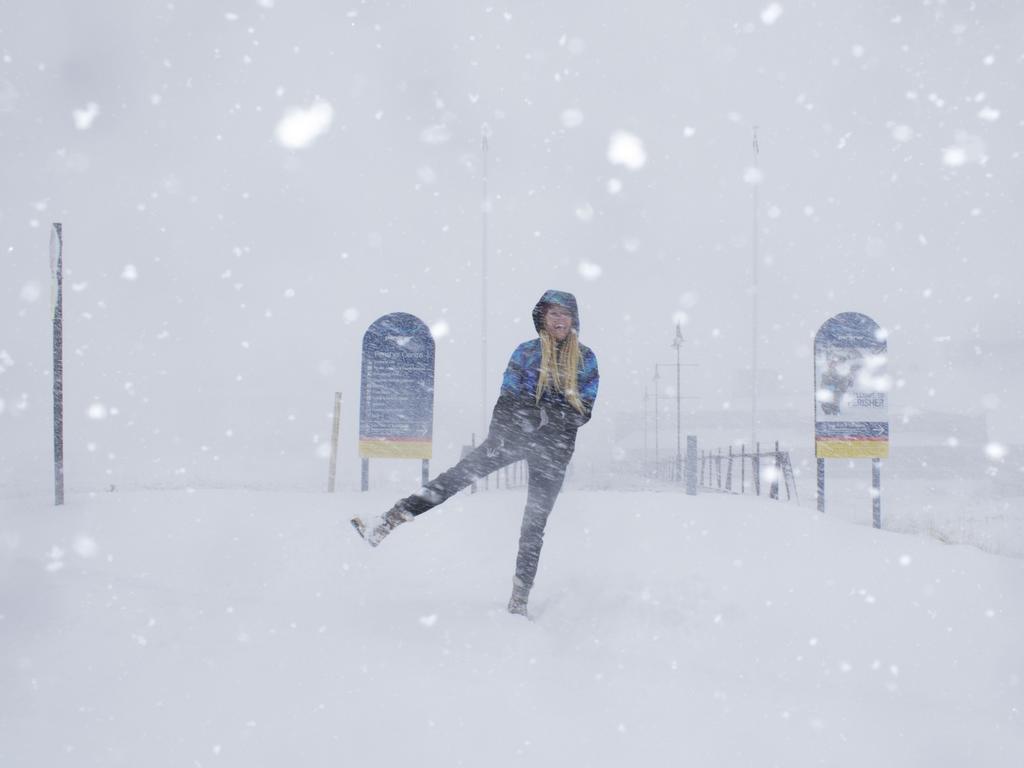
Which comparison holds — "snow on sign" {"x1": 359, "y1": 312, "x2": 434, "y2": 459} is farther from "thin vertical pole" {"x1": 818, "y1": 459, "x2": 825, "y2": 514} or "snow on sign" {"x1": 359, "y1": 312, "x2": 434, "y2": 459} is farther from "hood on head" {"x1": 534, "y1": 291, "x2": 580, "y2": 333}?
"hood on head" {"x1": 534, "y1": 291, "x2": 580, "y2": 333}

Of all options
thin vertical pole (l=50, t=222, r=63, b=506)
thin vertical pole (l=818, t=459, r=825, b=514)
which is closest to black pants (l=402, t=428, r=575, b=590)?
thin vertical pole (l=818, t=459, r=825, b=514)

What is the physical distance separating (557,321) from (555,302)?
0.37 ft

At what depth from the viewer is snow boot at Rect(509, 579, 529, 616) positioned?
3932 millimetres

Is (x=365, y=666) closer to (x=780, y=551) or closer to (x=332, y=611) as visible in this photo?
(x=332, y=611)

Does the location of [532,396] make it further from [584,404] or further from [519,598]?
[519,598]

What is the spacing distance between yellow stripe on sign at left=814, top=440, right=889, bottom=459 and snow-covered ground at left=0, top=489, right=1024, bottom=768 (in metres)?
2.68

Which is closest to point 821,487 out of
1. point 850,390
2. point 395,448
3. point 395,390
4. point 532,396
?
point 850,390

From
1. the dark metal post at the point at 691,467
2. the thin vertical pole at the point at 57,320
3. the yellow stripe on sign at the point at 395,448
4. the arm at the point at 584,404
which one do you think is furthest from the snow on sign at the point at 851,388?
the thin vertical pole at the point at 57,320

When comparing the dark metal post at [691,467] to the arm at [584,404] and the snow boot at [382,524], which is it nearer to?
the arm at [584,404]

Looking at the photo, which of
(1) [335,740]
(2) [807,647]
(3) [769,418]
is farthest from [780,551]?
(3) [769,418]

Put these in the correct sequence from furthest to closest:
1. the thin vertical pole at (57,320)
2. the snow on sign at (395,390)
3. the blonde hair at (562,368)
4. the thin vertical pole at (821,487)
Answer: the snow on sign at (395,390) < the thin vertical pole at (821,487) < the thin vertical pole at (57,320) < the blonde hair at (562,368)

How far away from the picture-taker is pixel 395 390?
902 cm

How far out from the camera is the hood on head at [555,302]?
385 cm

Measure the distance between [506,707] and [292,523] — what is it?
13.9 ft
